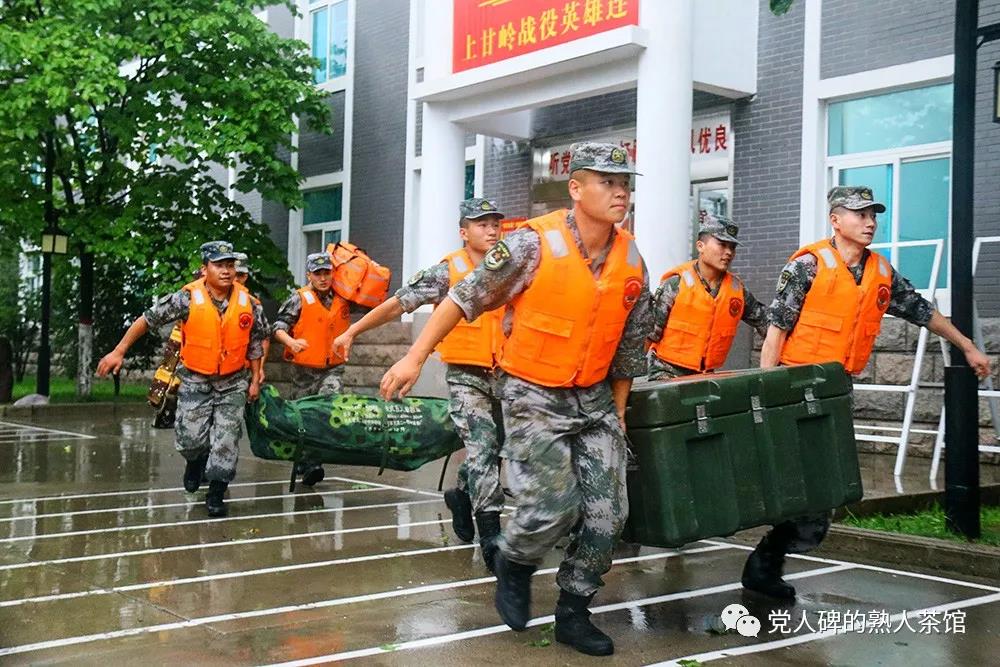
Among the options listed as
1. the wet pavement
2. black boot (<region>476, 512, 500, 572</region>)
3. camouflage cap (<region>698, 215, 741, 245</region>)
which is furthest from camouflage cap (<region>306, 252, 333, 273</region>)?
black boot (<region>476, 512, 500, 572</region>)

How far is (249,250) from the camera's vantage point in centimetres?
1941

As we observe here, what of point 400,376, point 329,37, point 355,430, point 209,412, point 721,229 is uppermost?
point 329,37

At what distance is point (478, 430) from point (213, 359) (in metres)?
2.95

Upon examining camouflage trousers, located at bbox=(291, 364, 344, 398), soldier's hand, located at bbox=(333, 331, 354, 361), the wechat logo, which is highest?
soldier's hand, located at bbox=(333, 331, 354, 361)

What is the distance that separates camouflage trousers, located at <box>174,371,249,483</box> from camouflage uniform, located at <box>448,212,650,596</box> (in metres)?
4.45

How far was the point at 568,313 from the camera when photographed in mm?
4988

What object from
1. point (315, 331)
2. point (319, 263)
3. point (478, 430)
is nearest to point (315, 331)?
point (315, 331)

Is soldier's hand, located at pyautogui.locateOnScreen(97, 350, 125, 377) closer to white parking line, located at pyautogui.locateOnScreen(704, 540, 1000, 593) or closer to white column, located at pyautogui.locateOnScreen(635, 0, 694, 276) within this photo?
white parking line, located at pyautogui.locateOnScreen(704, 540, 1000, 593)

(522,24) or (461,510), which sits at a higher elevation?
(522,24)

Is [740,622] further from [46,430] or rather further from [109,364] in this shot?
[46,430]

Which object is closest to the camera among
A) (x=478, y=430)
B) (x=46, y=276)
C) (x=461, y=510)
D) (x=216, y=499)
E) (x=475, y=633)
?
(x=475, y=633)

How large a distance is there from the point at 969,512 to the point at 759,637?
2.63m

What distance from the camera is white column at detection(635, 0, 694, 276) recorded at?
39.5 feet

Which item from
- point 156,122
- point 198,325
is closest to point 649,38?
point 198,325
